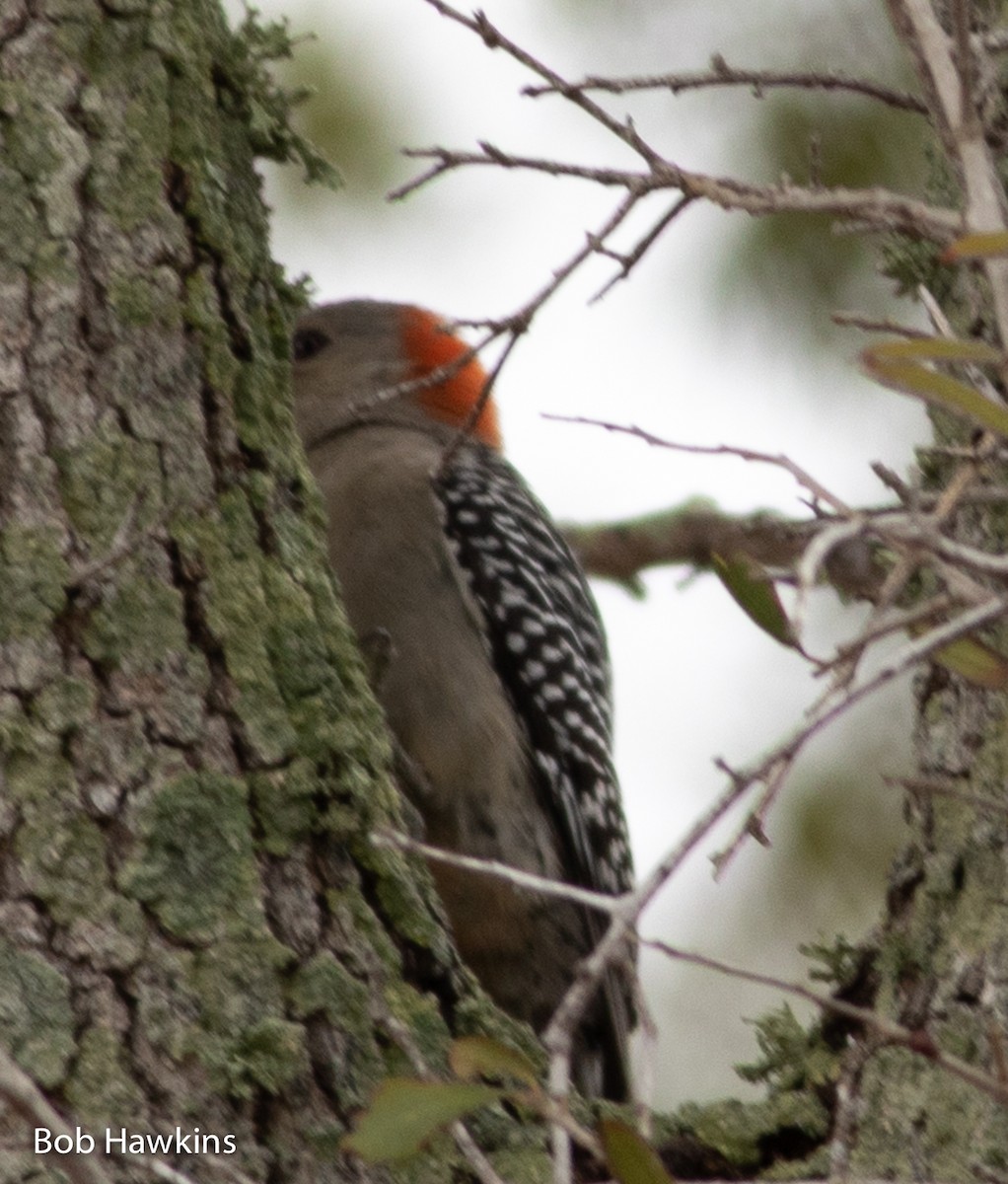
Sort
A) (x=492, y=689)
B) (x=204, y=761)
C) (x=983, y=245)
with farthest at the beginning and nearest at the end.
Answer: (x=492, y=689)
(x=204, y=761)
(x=983, y=245)

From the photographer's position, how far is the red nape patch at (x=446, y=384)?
6.11 meters

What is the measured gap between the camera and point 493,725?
4.95 meters

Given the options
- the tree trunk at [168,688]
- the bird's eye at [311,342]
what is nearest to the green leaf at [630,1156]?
the tree trunk at [168,688]

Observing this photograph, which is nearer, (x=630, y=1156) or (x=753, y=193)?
(x=630, y=1156)

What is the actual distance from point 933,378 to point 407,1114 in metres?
0.99

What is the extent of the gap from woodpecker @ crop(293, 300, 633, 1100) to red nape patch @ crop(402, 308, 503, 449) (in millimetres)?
305

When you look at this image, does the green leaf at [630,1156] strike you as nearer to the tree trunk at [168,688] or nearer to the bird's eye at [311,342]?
the tree trunk at [168,688]

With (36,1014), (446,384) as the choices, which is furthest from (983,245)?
(446,384)

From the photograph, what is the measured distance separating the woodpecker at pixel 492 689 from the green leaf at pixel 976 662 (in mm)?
2311

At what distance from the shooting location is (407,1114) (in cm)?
200

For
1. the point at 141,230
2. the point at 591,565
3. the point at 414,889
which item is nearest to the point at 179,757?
the point at 414,889

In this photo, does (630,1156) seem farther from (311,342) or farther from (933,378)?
(311,342)

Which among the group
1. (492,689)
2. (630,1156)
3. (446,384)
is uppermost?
(446,384)

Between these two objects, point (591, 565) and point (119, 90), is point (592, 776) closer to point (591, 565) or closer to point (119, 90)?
point (591, 565)
